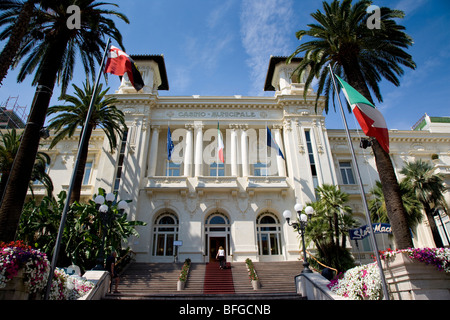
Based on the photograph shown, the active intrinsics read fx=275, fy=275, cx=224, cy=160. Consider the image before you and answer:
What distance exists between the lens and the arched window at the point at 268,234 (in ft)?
76.7

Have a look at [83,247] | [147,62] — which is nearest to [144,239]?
[83,247]

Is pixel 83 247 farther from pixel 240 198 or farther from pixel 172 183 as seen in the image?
pixel 240 198

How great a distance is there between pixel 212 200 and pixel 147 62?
1681 cm

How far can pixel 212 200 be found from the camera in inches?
951

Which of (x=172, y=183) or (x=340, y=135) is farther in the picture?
(x=340, y=135)

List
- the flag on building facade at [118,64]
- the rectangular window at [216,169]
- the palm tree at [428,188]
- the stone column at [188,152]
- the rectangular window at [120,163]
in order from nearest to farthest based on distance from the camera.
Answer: the flag on building facade at [118,64] < the palm tree at [428,188] < the rectangular window at [120,163] < the stone column at [188,152] < the rectangular window at [216,169]

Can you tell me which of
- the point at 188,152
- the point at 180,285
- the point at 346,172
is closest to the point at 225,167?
the point at 188,152

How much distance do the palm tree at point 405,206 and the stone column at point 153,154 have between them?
63.4 ft

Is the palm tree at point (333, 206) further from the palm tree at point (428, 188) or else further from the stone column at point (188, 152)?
the stone column at point (188, 152)

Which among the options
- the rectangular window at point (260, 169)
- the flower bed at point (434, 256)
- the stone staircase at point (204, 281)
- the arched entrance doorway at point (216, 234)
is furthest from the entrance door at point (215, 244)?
the flower bed at point (434, 256)

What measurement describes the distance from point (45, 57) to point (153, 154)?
14131 mm

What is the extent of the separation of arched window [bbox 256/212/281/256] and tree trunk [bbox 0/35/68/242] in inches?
714

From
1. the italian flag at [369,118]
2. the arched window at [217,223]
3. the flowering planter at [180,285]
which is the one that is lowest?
the flowering planter at [180,285]

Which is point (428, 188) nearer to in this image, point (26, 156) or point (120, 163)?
point (120, 163)
